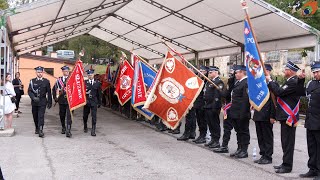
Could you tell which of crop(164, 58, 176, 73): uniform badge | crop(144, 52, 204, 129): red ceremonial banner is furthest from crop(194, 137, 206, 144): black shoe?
crop(164, 58, 176, 73): uniform badge

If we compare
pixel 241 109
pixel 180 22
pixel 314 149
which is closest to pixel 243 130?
pixel 241 109

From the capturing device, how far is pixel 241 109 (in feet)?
25.7

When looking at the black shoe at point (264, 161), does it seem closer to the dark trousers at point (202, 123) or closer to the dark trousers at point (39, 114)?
the dark trousers at point (202, 123)

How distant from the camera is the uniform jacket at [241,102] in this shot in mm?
7809

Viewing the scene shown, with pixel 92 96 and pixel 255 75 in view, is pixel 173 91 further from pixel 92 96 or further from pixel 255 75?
pixel 92 96

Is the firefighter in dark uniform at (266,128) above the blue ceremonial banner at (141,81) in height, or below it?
below

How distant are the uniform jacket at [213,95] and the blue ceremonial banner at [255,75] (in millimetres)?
1916

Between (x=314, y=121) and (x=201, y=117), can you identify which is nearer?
(x=314, y=121)

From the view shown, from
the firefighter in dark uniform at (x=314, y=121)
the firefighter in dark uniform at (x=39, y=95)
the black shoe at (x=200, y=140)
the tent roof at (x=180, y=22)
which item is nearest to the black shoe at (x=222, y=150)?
the black shoe at (x=200, y=140)

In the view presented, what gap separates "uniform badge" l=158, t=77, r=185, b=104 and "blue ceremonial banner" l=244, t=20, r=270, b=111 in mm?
2428

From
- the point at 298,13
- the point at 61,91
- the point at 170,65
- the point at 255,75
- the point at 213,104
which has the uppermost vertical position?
the point at 298,13

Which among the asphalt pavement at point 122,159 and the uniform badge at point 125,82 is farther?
the uniform badge at point 125,82

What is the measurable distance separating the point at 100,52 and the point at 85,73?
3767 cm

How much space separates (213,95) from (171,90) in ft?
3.07
